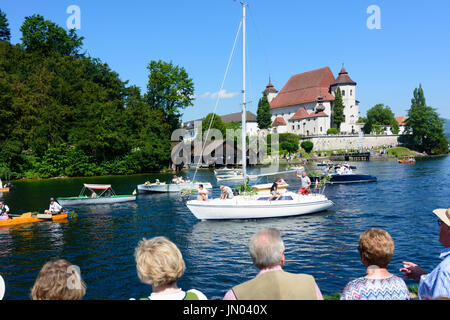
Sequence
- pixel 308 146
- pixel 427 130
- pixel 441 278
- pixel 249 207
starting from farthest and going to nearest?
pixel 427 130
pixel 308 146
pixel 249 207
pixel 441 278

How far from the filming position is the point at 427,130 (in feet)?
382

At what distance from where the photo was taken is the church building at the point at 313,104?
123500 millimetres

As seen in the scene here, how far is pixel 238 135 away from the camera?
9600cm

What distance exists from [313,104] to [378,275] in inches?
5087

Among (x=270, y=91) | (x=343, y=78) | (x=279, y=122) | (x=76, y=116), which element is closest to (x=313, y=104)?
(x=343, y=78)

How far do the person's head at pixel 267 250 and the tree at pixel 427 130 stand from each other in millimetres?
130118

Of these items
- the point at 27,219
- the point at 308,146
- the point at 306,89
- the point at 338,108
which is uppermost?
the point at 306,89

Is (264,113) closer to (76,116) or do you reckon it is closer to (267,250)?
(76,116)

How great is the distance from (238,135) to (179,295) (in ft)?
304

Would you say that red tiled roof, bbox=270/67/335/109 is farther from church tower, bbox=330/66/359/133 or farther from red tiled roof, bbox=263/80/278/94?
church tower, bbox=330/66/359/133

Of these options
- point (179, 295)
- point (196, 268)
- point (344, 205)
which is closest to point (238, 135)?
point (344, 205)

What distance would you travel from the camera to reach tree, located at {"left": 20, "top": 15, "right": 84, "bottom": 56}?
84.4 metres

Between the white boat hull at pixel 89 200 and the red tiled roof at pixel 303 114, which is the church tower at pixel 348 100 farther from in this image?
the white boat hull at pixel 89 200

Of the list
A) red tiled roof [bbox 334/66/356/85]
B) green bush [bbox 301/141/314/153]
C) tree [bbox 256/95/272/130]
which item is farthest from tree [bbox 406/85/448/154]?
tree [bbox 256/95/272/130]
